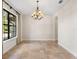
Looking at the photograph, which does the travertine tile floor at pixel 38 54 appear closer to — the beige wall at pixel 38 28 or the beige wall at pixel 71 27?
the beige wall at pixel 71 27

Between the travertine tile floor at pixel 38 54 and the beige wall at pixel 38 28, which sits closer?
the travertine tile floor at pixel 38 54

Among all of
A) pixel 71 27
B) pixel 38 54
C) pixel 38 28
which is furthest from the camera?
pixel 38 28

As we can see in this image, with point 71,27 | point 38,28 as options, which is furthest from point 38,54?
point 38,28

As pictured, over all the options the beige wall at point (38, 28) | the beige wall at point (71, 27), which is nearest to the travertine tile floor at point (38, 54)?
the beige wall at point (71, 27)

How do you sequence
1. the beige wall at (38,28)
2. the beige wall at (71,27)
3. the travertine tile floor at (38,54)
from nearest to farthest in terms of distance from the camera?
the travertine tile floor at (38,54), the beige wall at (71,27), the beige wall at (38,28)

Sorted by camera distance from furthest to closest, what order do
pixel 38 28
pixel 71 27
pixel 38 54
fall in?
1. pixel 38 28
2. pixel 71 27
3. pixel 38 54

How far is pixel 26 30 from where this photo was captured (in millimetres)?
11828

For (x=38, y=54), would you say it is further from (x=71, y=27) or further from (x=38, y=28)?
(x=38, y=28)

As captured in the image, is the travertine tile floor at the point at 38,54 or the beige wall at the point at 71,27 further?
the beige wall at the point at 71,27

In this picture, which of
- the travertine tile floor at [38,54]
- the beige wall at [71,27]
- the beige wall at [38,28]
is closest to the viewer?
the travertine tile floor at [38,54]

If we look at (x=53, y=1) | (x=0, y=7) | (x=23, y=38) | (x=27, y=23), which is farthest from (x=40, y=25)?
(x=0, y=7)

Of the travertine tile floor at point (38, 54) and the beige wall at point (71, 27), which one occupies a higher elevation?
the beige wall at point (71, 27)

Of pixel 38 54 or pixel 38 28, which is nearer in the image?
pixel 38 54

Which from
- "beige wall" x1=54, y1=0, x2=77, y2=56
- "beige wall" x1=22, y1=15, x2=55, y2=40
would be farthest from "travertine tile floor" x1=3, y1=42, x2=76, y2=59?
"beige wall" x1=22, y1=15, x2=55, y2=40
